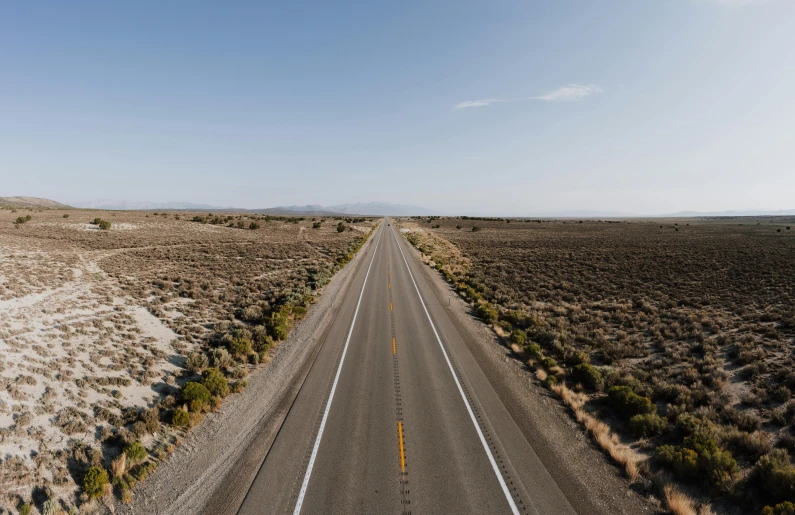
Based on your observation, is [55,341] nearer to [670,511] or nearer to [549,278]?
[670,511]

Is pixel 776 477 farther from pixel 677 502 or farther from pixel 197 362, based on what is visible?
pixel 197 362

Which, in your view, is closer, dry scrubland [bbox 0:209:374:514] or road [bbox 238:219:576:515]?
road [bbox 238:219:576:515]

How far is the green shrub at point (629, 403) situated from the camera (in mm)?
11492

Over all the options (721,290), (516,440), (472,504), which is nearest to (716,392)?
(516,440)

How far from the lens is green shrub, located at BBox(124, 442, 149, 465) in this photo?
8922 millimetres

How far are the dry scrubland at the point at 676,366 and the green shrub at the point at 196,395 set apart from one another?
1271 centimetres

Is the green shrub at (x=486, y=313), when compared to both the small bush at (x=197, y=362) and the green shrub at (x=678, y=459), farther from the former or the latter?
the small bush at (x=197, y=362)

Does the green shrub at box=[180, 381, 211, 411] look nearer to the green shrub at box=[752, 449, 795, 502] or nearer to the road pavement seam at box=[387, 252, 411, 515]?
the road pavement seam at box=[387, 252, 411, 515]

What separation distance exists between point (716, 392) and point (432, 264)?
32.1 meters

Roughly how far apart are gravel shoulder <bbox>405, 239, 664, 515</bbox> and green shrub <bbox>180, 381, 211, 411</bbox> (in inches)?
411

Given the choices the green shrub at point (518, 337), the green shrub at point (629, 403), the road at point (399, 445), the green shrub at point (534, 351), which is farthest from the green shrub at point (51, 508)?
the green shrub at point (518, 337)

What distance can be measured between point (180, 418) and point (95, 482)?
2.61 meters

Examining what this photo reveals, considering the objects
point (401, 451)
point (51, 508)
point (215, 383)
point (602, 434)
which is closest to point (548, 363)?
point (602, 434)

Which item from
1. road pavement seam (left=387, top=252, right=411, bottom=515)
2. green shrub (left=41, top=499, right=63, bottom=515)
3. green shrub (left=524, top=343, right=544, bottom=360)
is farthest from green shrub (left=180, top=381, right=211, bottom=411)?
green shrub (left=524, top=343, right=544, bottom=360)
